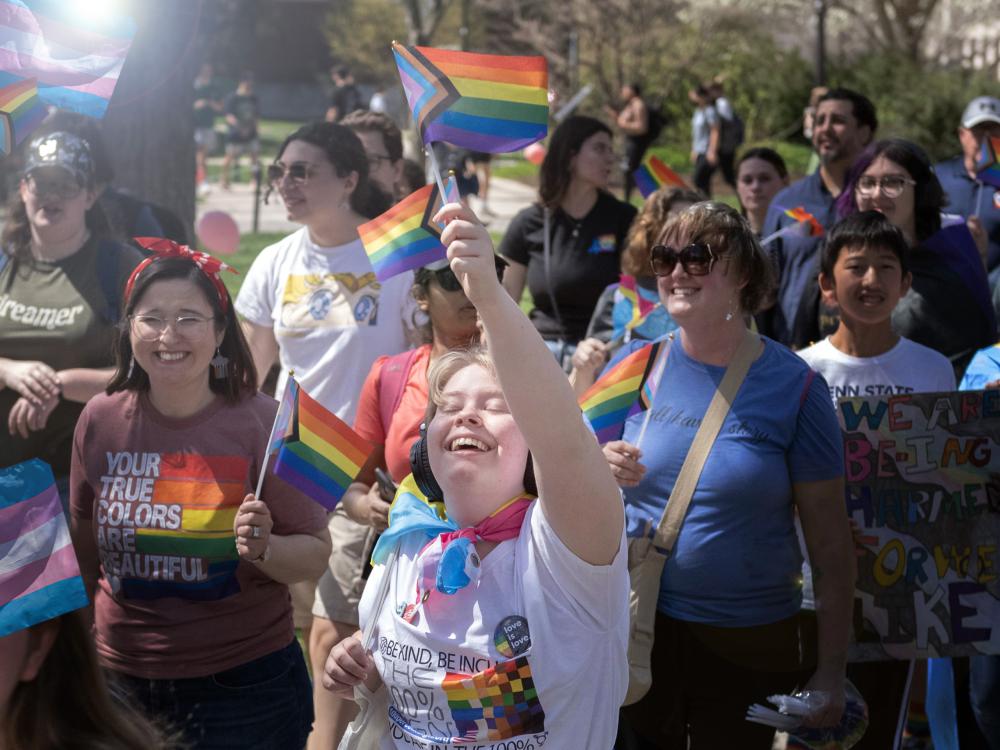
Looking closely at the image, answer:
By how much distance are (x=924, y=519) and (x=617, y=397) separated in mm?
1093

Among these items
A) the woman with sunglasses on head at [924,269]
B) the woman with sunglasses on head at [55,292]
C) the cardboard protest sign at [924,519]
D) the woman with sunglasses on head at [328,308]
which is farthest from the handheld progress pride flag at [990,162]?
the woman with sunglasses on head at [55,292]

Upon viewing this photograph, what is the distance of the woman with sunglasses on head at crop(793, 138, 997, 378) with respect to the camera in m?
4.89

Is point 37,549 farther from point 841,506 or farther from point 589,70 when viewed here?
point 589,70

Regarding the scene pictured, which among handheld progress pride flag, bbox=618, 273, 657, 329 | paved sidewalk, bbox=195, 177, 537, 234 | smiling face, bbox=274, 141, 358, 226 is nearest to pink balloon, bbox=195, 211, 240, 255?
smiling face, bbox=274, 141, 358, 226

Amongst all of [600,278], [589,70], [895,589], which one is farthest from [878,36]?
[895,589]

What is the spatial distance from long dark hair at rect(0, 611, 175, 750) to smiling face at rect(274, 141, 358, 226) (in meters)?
2.75

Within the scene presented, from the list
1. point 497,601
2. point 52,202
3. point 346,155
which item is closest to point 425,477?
point 497,601

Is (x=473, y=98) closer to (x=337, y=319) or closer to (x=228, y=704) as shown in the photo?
(x=228, y=704)

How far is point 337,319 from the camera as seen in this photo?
4.75m

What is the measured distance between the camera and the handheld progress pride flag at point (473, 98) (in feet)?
9.12

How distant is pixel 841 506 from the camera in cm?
347

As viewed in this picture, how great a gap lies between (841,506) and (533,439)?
148cm

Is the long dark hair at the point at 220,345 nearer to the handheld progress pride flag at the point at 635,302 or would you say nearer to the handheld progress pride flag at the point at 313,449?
the handheld progress pride flag at the point at 313,449

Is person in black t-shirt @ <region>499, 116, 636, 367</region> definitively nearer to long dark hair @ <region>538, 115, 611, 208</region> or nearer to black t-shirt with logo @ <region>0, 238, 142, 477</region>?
long dark hair @ <region>538, 115, 611, 208</region>
